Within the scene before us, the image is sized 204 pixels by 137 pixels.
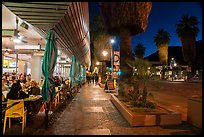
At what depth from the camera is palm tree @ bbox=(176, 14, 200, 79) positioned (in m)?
48.6

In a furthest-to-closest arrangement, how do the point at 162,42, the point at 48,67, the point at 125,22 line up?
1. the point at 162,42
2. the point at 125,22
3. the point at 48,67

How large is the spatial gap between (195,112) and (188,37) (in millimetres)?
46126

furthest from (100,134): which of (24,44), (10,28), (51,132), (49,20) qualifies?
(24,44)

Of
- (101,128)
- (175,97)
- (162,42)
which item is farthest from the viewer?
(162,42)

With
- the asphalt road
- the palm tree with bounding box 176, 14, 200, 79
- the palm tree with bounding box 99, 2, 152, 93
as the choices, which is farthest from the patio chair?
A: the palm tree with bounding box 176, 14, 200, 79

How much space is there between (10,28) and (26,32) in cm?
107

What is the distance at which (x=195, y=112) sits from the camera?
718 centimetres

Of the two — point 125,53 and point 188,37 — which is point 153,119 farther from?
point 188,37

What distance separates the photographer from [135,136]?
6281 millimetres

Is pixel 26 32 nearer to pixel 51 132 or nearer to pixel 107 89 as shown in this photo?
pixel 51 132

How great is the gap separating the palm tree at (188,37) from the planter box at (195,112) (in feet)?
144

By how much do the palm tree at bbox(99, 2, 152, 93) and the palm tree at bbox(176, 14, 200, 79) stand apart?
128 feet

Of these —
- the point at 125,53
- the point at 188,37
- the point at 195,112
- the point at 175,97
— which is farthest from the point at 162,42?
the point at 195,112

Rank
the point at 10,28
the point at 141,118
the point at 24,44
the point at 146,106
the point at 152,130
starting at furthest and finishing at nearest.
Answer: the point at 24,44
the point at 10,28
the point at 146,106
the point at 141,118
the point at 152,130
